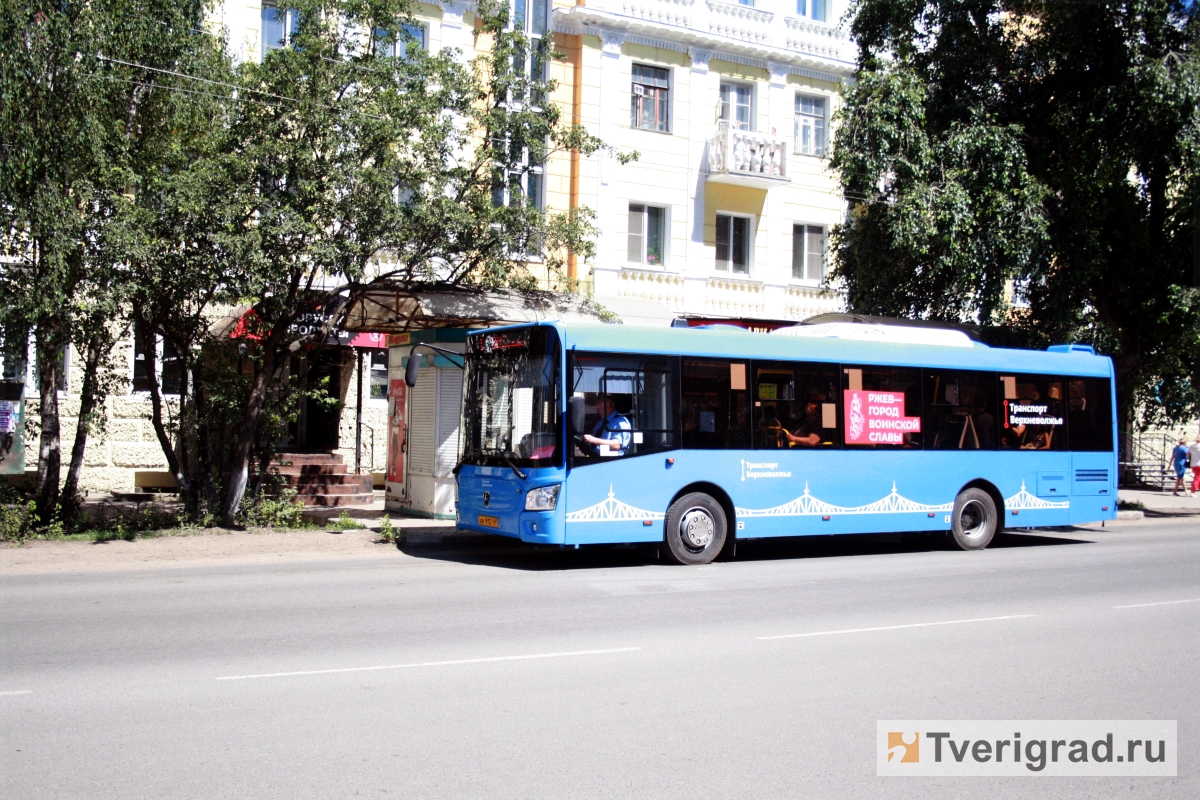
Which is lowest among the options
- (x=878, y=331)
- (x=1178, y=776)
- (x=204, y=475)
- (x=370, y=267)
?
(x=1178, y=776)

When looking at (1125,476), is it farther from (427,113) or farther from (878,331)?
(427,113)

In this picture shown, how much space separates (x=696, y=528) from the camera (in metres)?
14.1

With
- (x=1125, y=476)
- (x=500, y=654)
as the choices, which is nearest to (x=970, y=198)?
(x=500, y=654)

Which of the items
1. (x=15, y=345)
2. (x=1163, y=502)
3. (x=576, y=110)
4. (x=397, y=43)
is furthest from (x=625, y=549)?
(x=1163, y=502)

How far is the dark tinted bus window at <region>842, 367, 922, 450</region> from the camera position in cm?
1551

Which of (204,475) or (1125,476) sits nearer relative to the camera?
(204,475)

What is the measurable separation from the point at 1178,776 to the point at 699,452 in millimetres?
8608

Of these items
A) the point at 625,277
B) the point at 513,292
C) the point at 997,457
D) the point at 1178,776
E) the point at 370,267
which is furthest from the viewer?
the point at 625,277

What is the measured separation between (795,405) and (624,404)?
2.78m

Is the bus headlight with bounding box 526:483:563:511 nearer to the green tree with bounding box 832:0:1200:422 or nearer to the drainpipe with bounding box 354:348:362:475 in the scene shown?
the green tree with bounding box 832:0:1200:422

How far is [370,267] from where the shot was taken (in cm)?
2264

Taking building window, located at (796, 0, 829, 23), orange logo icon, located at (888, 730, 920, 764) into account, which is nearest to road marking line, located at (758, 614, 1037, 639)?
orange logo icon, located at (888, 730, 920, 764)

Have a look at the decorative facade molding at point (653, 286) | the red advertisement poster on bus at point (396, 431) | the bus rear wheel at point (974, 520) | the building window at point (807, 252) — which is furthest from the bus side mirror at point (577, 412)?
the building window at point (807, 252)

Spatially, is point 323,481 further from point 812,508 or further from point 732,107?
point 732,107
